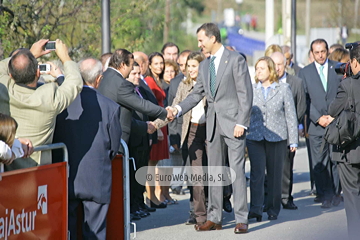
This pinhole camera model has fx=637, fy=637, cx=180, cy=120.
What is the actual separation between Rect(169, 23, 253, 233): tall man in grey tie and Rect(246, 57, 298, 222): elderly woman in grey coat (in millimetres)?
724

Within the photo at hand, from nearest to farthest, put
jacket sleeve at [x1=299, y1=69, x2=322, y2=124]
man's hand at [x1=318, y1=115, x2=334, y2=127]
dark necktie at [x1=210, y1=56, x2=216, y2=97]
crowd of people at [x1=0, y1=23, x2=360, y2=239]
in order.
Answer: crowd of people at [x1=0, y1=23, x2=360, y2=239], man's hand at [x1=318, y1=115, x2=334, y2=127], dark necktie at [x1=210, y1=56, x2=216, y2=97], jacket sleeve at [x1=299, y1=69, x2=322, y2=124]

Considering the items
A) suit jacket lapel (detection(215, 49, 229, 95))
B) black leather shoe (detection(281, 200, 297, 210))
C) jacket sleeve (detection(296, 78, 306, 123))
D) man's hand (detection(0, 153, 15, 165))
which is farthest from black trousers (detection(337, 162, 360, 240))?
man's hand (detection(0, 153, 15, 165))

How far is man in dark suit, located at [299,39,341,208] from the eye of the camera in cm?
964

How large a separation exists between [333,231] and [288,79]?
262 cm

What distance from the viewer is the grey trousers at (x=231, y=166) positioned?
747 centimetres

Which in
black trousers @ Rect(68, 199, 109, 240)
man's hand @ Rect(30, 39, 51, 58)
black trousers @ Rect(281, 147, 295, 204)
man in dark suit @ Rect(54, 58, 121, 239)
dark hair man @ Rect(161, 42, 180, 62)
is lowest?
black trousers @ Rect(281, 147, 295, 204)

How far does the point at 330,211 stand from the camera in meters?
9.02

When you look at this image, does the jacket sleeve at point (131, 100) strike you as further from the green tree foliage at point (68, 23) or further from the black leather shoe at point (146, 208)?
the green tree foliage at point (68, 23)

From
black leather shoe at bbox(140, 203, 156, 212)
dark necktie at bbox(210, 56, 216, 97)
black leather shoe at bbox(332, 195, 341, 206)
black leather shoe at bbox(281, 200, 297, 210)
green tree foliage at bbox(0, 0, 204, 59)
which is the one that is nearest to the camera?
dark necktie at bbox(210, 56, 216, 97)

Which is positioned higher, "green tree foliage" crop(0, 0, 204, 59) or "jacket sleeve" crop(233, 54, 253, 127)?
"green tree foliage" crop(0, 0, 204, 59)

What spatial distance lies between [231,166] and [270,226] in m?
1.05

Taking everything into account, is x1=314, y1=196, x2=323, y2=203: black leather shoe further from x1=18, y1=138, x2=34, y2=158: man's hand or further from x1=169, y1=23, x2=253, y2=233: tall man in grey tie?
x1=18, y1=138, x2=34, y2=158: man's hand

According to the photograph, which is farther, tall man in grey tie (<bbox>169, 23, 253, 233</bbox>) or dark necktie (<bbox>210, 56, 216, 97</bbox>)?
dark necktie (<bbox>210, 56, 216, 97</bbox>)

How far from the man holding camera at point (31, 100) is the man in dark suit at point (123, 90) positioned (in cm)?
196
